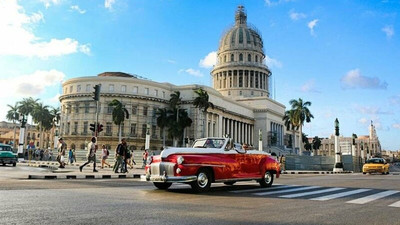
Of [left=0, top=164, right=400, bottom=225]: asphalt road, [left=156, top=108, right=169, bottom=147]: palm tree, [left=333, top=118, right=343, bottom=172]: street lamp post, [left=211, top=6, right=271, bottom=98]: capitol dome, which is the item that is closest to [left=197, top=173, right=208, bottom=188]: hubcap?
[left=0, top=164, right=400, bottom=225]: asphalt road

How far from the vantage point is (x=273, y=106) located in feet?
347

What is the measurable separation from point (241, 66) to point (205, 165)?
328 ft

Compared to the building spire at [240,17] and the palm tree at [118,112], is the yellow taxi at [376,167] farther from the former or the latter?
the building spire at [240,17]

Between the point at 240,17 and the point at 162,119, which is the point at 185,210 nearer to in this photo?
the point at 162,119

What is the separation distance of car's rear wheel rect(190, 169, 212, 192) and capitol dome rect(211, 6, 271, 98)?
9746 centimetres

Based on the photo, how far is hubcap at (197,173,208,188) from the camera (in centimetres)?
1049

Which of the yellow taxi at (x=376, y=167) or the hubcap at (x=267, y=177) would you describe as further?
the yellow taxi at (x=376, y=167)

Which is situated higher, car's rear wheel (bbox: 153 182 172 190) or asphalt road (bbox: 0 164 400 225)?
car's rear wheel (bbox: 153 182 172 190)

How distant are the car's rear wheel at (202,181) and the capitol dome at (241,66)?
3837 inches

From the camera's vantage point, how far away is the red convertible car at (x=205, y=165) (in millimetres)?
10164

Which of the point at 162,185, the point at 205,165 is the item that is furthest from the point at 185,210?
the point at 162,185

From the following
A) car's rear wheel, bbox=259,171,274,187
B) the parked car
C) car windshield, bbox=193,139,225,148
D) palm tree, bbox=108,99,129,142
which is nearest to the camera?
car windshield, bbox=193,139,225,148

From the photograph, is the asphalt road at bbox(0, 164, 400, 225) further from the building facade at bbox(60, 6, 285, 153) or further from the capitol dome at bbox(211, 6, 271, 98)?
the capitol dome at bbox(211, 6, 271, 98)

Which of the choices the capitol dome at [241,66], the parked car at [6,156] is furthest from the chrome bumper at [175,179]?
the capitol dome at [241,66]
